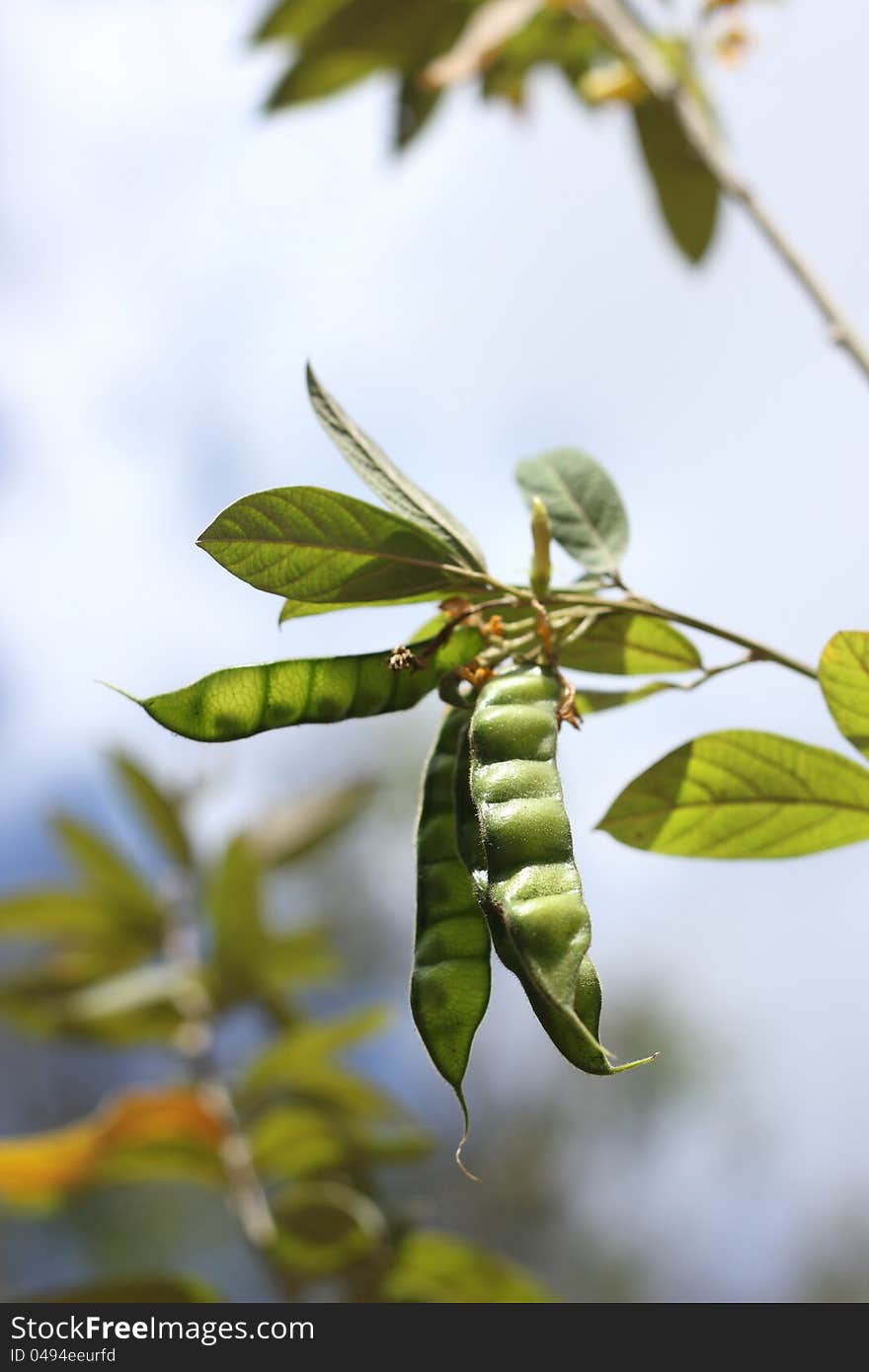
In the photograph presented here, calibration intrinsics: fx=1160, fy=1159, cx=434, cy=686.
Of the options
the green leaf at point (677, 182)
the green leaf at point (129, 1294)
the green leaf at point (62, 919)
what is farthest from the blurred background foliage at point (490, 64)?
the green leaf at point (129, 1294)

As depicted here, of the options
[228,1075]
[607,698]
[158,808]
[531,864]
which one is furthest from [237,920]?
[531,864]

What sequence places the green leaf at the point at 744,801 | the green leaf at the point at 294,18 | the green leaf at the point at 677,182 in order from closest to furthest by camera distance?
1. the green leaf at the point at 744,801
2. the green leaf at the point at 677,182
3. the green leaf at the point at 294,18

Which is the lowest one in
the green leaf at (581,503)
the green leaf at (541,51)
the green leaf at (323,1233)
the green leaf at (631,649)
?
the green leaf at (323,1233)

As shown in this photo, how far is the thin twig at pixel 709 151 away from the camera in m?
1.31

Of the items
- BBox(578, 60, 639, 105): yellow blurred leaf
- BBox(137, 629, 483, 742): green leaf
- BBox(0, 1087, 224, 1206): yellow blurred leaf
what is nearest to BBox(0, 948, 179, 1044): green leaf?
BBox(0, 1087, 224, 1206): yellow blurred leaf

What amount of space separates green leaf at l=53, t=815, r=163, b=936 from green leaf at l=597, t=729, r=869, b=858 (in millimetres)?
1630

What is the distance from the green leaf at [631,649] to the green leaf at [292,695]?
0.20 m

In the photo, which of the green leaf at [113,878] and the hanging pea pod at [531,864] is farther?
the green leaf at [113,878]

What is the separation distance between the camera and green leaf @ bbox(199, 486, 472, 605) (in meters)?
0.85

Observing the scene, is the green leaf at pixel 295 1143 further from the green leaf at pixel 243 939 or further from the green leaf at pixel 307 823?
the green leaf at pixel 307 823

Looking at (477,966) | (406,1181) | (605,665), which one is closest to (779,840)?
(605,665)

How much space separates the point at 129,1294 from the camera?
5.92 ft

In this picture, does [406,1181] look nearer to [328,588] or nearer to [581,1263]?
[581,1263]

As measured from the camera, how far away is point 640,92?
2.15 meters
